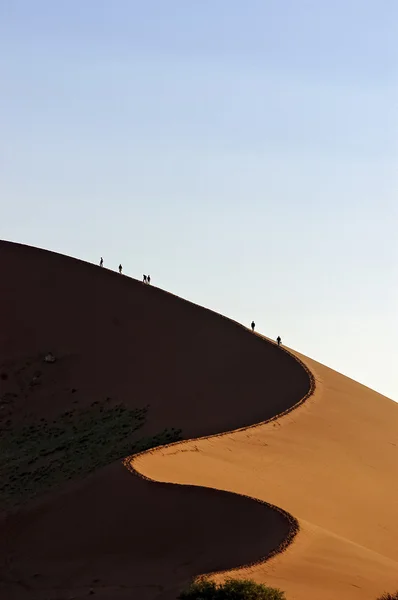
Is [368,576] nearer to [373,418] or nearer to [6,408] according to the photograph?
[373,418]

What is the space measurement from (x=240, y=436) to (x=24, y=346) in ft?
53.3

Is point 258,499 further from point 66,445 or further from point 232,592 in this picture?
point 66,445

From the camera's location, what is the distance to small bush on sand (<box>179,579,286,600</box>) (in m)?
17.5

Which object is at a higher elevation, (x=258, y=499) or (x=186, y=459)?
(x=186, y=459)

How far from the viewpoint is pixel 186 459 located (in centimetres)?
2767

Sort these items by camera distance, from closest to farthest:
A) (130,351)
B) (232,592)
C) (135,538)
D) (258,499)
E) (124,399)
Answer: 1. (232,592)
2. (135,538)
3. (258,499)
4. (124,399)
5. (130,351)

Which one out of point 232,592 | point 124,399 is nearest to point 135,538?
point 232,592

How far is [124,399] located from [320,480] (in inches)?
446

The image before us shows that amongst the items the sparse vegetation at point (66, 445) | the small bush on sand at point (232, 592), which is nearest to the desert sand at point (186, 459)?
the sparse vegetation at point (66, 445)

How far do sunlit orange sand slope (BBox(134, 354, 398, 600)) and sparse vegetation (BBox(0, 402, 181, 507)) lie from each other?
348cm

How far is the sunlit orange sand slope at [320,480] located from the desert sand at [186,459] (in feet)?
0.19

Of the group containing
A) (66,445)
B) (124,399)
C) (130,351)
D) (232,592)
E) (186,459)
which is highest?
(130,351)

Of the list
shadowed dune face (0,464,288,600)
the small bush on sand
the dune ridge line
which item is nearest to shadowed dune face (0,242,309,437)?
the dune ridge line

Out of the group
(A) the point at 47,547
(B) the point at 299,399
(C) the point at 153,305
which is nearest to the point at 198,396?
(B) the point at 299,399
